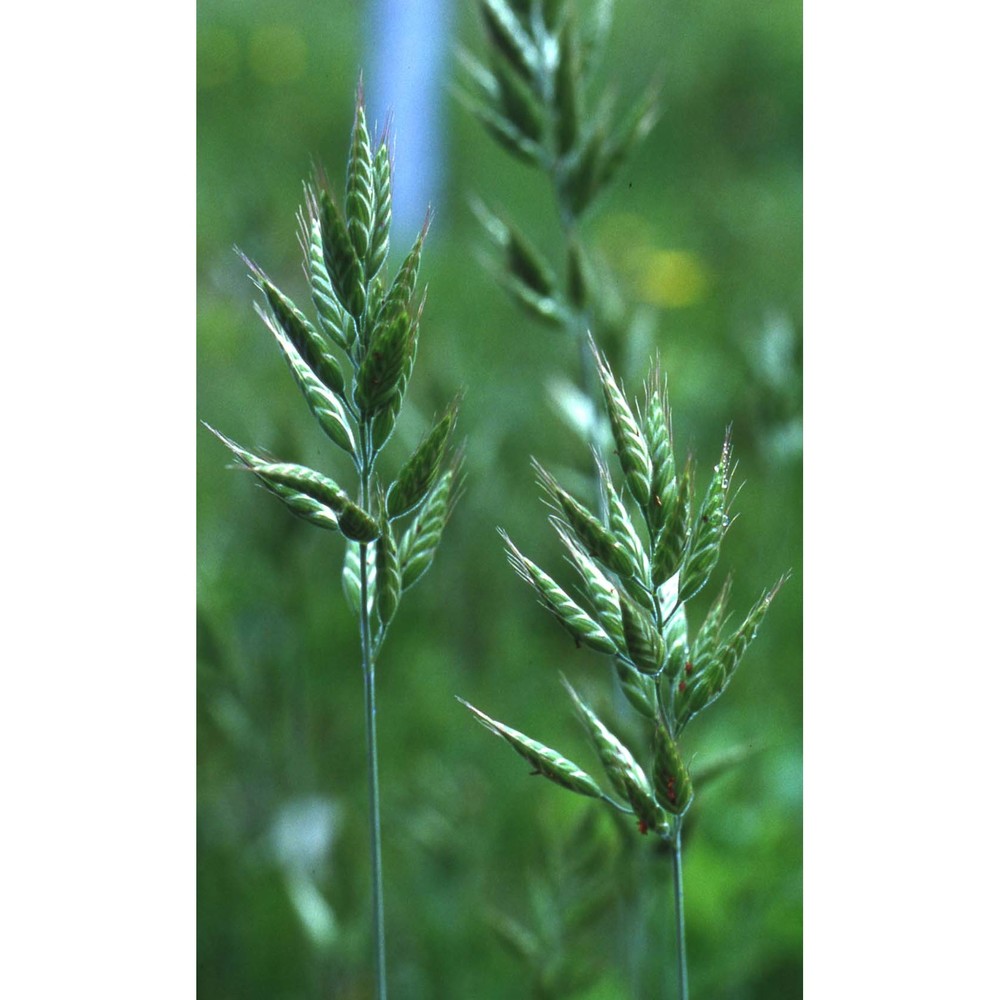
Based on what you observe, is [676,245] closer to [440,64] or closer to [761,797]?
[440,64]

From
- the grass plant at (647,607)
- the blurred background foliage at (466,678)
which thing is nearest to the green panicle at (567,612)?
the grass plant at (647,607)

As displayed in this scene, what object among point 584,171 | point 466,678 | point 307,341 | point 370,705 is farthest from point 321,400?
point 466,678

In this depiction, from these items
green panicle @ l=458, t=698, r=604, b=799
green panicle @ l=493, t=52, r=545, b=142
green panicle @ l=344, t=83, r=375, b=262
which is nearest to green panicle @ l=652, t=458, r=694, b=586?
green panicle @ l=458, t=698, r=604, b=799

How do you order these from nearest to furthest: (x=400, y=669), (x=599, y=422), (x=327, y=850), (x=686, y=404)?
(x=599, y=422) → (x=327, y=850) → (x=400, y=669) → (x=686, y=404)

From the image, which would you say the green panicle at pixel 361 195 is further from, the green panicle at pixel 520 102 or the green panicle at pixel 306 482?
the green panicle at pixel 520 102

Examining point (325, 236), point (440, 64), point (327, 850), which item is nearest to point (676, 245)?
point (440, 64)
